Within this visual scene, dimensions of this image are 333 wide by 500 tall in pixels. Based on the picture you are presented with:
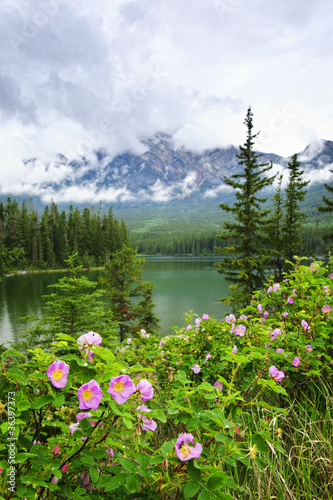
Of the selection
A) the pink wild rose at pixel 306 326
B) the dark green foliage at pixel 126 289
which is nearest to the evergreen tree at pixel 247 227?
the dark green foliage at pixel 126 289

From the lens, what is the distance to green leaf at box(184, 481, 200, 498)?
88cm

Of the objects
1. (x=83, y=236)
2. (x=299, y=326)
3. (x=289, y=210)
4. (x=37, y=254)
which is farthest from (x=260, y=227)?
(x=83, y=236)

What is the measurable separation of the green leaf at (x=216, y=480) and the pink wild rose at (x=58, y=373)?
23.1 inches

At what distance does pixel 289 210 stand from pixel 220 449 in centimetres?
1910

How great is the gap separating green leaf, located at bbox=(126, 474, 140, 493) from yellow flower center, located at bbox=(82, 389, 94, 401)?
30 centimetres

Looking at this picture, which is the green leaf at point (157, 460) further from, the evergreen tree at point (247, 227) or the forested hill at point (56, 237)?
the forested hill at point (56, 237)

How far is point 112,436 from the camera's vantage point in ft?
4.03

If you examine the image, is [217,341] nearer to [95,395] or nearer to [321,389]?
[321,389]

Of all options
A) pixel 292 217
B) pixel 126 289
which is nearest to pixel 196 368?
pixel 126 289

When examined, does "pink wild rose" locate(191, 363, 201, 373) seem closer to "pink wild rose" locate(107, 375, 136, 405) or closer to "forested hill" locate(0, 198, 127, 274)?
"pink wild rose" locate(107, 375, 136, 405)

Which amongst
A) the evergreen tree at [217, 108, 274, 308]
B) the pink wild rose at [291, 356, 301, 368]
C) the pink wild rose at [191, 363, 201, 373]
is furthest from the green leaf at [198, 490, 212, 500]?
the evergreen tree at [217, 108, 274, 308]

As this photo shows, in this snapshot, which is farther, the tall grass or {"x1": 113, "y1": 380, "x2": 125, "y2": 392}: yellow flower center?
the tall grass

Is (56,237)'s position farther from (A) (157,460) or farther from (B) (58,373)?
(A) (157,460)

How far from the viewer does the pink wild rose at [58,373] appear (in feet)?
3.11
